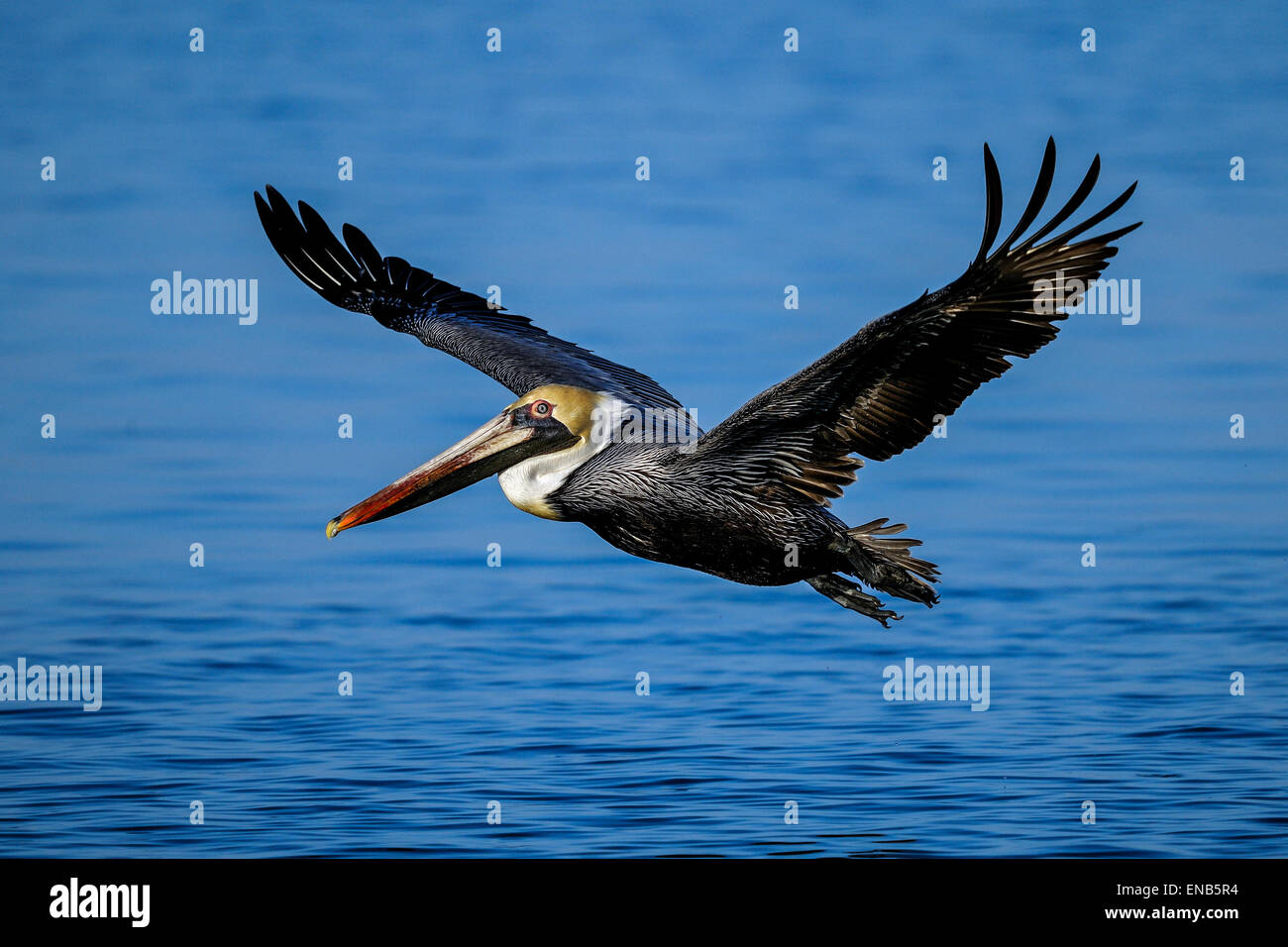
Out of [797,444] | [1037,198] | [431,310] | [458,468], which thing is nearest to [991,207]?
[1037,198]

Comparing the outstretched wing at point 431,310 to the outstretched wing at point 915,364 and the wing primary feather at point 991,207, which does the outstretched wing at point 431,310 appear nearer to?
the outstretched wing at point 915,364

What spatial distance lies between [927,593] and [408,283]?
4765mm

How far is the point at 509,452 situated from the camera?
348 inches

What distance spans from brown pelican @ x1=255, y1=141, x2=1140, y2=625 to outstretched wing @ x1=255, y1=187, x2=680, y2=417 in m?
0.53

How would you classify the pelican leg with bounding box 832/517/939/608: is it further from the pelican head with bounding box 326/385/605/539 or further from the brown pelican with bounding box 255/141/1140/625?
the pelican head with bounding box 326/385/605/539

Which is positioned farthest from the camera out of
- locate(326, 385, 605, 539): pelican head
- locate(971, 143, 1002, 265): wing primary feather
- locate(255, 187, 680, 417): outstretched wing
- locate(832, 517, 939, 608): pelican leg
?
locate(255, 187, 680, 417): outstretched wing

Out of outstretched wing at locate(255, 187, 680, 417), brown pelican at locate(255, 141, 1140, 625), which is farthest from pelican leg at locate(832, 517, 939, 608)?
outstretched wing at locate(255, 187, 680, 417)

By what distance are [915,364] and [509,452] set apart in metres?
2.26

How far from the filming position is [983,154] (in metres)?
6.93

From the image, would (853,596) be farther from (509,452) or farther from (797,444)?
(509,452)

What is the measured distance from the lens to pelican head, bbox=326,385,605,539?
876 centimetres

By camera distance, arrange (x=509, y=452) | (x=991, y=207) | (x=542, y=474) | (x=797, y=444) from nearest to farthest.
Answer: (x=991, y=207) → (x=797, y=444) → (x=542, y=474) → (x=509, y=452)

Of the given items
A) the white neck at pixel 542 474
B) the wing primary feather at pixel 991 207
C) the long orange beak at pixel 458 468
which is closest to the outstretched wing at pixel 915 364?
the wing primary feather at pixel 991 207

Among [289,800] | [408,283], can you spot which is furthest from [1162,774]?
[408,283]
